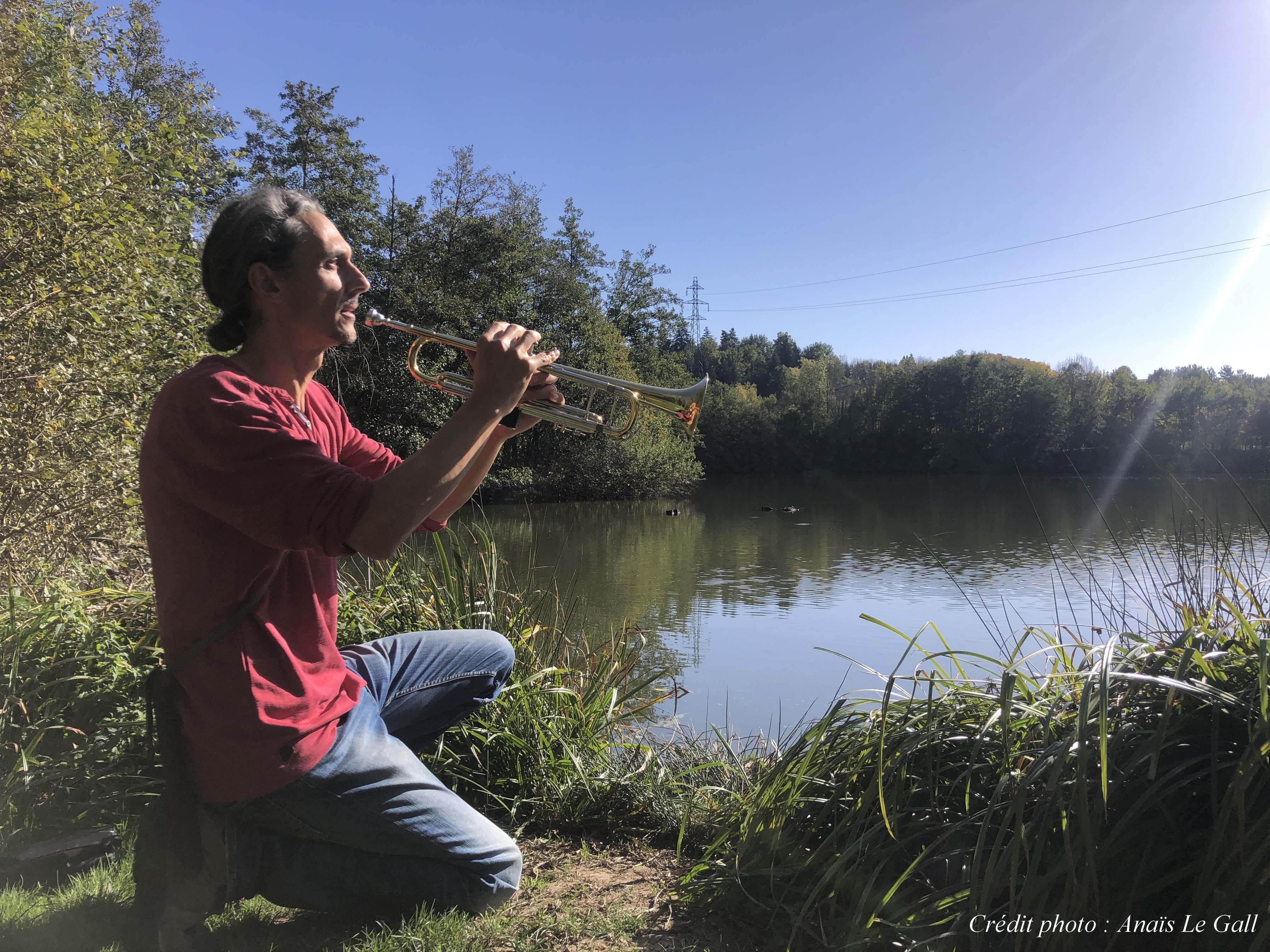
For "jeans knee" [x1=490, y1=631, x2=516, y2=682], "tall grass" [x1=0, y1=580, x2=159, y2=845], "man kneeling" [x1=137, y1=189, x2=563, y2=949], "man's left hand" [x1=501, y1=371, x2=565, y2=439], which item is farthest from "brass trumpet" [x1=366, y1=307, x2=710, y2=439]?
"tall grass" [x1=0, y1=580, x2=159, y2=845]

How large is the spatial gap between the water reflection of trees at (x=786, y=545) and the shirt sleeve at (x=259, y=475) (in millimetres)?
2161

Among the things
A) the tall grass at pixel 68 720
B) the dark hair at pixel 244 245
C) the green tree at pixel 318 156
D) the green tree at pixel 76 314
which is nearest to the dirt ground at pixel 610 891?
the tall grass at pixel 68 720

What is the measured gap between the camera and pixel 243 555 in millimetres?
1575

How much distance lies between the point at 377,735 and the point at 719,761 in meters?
1.58

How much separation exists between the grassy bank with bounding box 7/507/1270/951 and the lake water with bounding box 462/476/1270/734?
1.18 ft

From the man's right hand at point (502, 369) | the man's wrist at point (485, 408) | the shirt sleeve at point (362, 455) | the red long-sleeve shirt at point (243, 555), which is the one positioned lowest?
the red long-sleeve shirt at point (243, 555)

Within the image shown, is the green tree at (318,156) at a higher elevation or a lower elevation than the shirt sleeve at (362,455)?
higher

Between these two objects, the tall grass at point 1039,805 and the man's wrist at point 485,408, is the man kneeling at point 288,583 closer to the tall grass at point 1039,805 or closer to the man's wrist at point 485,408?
the man's wrist at point 485,408

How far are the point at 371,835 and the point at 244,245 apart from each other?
132cm

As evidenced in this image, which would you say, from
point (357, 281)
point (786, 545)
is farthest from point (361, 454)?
point (786, 545)

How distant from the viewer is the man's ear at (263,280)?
1755mm

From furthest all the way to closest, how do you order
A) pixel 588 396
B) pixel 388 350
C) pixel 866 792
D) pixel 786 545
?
1. pixel 388 350
2. pixel 786 545
3. pixel 588 396
4. pixel 866 792

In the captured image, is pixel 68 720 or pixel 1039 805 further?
pixel 68 720

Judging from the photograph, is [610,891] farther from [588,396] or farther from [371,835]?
[588,396]
